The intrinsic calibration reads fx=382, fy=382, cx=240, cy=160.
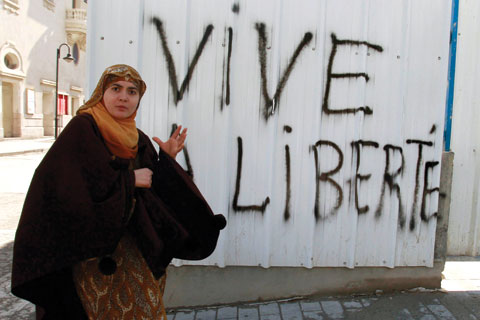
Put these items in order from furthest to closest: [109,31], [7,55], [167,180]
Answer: [7,55] < [109,31] < [167,180]

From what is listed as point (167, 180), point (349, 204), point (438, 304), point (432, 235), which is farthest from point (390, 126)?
point (167, 180)

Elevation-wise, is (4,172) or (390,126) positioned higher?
(390,126)

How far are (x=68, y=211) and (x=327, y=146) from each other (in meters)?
2.19

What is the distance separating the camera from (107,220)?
1.84 meters

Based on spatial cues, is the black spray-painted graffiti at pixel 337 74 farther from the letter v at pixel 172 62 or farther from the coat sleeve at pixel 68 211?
the coat sleeve at pixel 68 211

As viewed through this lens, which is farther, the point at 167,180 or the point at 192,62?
the point at 192,62

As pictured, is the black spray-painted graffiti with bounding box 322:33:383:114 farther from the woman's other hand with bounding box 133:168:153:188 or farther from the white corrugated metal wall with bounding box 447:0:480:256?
the woman's other hand with bounding box 133:168:153:188

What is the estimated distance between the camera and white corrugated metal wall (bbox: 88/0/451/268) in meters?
3.19

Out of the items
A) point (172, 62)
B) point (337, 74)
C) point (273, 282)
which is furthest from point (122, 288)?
point (337, 74)

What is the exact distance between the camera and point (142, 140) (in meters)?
2.27

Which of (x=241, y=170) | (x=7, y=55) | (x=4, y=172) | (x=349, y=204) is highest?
(x=7, y=55)

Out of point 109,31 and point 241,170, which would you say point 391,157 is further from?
point 109,31

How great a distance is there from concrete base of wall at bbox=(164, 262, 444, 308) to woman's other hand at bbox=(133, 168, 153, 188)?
5.05 ft

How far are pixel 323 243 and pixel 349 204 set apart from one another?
0.41 m
